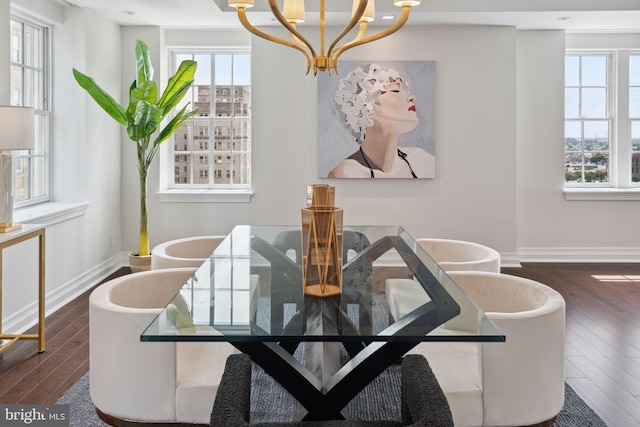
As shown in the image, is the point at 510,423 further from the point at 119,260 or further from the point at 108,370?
the point at 119,260

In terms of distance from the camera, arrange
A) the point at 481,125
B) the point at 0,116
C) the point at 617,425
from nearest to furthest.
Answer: the point at 617,425 → the point at 0,116 → the point at 481,125

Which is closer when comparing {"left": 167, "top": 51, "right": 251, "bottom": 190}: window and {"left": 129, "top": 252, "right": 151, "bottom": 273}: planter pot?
{"left": 129, "top": 252, "right": 151, "bottom": 273}: planter pot

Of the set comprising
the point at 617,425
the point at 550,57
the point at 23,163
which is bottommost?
the point at 617,425

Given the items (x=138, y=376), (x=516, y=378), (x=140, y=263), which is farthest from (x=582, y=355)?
(x=140, y=263)

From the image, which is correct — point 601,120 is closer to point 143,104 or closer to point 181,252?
point 143,104

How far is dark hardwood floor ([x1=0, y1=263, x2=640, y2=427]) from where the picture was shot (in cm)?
278

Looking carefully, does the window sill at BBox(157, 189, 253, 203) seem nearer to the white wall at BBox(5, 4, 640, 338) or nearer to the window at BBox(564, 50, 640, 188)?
the white wall at BBox(5, 4, 640, 338)

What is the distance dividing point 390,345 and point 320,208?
0.61 metres

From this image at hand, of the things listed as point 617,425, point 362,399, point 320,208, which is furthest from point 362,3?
point 617,425

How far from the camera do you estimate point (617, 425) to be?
98.7 inches

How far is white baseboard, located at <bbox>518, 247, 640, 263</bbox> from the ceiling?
243 centimetres

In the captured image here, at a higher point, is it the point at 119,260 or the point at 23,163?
the point at 23,163

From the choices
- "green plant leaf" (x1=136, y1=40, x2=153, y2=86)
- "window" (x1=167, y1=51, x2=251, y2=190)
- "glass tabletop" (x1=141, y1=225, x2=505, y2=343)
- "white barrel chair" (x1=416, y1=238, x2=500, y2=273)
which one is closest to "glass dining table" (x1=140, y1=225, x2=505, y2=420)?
"glass tabletop" (x1=141, y1=225, x2=505, y2=343)

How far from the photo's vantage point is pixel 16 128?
3096 mm
